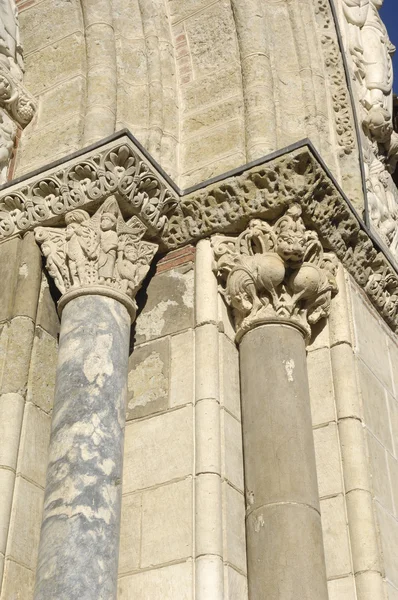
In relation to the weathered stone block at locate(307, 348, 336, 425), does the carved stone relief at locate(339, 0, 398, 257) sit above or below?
above

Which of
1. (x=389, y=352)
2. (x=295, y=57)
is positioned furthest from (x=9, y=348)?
(x=295, y=57)

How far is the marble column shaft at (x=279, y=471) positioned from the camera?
4.54 meters

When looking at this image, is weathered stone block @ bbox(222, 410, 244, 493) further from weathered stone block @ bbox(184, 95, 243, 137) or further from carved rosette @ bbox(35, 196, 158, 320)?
weathered stone block @ bbox(184, 95, 243, 137)

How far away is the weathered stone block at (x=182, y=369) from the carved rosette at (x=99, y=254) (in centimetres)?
31

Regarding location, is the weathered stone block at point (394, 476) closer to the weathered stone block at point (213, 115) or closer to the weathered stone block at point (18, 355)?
the weathered stone block at point (18, 355)

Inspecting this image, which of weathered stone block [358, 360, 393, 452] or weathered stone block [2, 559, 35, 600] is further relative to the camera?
weathered stone block [358, 360, 393, 452]

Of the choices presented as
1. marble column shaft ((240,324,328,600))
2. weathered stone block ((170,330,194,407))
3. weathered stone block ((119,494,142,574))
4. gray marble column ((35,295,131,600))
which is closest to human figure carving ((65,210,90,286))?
gray marble column ((35,295,131,600))

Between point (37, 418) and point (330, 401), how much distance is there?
1595 millimetres

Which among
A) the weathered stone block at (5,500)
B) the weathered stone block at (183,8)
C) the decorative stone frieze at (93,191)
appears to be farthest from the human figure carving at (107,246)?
the weathered stone block at (183,8)

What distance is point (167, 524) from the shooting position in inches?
188

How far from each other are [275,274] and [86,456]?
59.1 inches

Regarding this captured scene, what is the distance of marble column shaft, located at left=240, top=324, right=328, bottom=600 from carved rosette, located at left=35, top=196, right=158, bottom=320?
751 mm

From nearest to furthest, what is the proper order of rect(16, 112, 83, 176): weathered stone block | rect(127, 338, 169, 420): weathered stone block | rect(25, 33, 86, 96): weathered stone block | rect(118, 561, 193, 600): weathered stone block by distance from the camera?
rect(118, 561, 193, 600): weathered stone block < rect(127, 338, 169, 420): weathered stone block < rect(16, 112, 83, 176): weathered stone block < rect(25, 33, 86, 96): weathered stone block

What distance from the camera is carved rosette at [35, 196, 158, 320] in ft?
17.5
